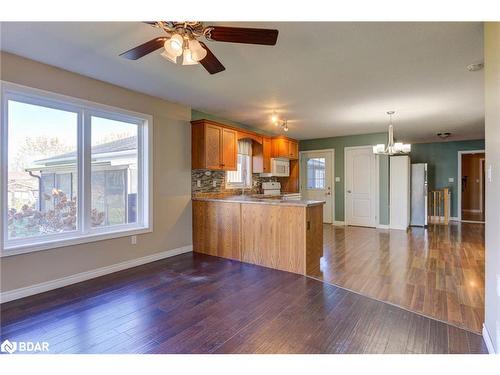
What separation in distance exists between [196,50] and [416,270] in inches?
145

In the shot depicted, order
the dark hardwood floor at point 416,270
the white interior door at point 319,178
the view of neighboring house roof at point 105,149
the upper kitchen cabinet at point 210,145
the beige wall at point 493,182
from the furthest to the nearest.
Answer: the white interior door at point 319,178 → the upper kitchen cabinet at point 210,145 → the view of neighboring house roof at point 105,149 → the dark hardwood floor at point 416,270 → the beige wall at point 493,182

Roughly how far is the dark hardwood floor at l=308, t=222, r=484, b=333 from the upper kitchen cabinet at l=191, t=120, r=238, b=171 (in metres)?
2.35

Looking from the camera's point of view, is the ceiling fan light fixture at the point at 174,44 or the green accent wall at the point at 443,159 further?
the green accent wall at the point at 443,159

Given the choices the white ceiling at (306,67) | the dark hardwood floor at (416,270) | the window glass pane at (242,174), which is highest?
the white ceiling at (306,67)

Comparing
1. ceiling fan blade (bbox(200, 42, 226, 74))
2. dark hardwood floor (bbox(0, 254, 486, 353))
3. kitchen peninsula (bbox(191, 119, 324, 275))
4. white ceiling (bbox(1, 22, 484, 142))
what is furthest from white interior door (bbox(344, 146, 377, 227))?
ceiling fan blade (bbox(200, 42, 226, 74))

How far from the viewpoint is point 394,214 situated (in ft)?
21.7

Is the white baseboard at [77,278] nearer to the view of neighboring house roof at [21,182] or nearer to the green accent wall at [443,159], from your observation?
the view of neighboring house roof at [21,182]

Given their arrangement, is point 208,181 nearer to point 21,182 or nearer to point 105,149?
point 105,149

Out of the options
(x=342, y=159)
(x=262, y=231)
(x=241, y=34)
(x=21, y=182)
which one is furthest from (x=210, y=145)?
(x=342, y=159)

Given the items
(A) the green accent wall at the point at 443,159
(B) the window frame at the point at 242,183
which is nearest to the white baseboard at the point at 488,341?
(B) the window frame at the point at 242,183

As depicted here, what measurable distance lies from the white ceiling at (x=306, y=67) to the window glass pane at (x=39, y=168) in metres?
0.63

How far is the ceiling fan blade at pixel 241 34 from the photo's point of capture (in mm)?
1717
